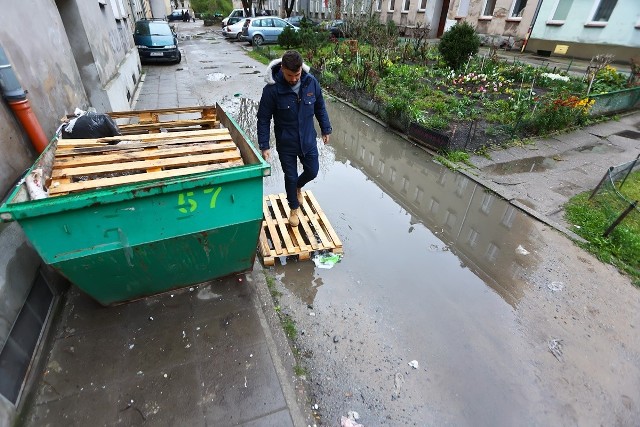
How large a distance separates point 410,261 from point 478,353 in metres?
1.22

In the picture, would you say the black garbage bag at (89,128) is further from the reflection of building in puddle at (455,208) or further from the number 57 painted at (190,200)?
the reflection of building in puddle at (455,208)

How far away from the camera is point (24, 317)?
2436 mm

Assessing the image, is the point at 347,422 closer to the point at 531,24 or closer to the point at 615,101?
the point at 615,101

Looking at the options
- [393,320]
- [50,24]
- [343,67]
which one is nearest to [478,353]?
[393,320]

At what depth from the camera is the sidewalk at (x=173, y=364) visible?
2238mm

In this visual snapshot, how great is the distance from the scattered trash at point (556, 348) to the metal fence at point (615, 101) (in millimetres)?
7390

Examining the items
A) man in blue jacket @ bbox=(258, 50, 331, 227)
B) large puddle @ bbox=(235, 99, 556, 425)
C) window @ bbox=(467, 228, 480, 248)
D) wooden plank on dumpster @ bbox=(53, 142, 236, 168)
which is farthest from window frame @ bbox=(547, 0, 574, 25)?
wooden plank on dumpster @ bbox=(53, 142, 236, 168)

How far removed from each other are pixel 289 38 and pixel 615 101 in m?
12.8

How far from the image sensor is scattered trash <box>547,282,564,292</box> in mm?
3498

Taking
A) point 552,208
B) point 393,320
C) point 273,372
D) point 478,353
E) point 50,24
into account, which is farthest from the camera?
point 552,208

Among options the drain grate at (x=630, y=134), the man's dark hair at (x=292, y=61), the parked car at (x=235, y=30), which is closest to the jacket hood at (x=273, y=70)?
the man's dark hair at (x=292, y=61)

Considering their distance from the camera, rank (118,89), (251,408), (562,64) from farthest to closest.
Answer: (562,64)
(118,89)
(251,408)

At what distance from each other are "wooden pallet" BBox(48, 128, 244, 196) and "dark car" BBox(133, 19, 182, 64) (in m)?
11.7

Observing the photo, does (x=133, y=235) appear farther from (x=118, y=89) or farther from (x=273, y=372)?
(x=118, y=89)
